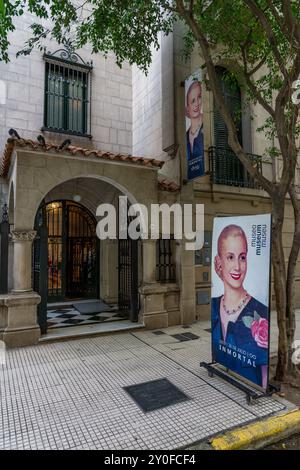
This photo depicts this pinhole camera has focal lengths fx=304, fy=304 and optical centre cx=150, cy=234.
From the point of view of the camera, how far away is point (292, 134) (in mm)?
4641

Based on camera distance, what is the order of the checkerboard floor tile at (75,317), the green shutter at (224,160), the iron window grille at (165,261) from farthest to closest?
the green shutter at (224,160), the iron window grille at (165,261), the checkerboard floor tile at (75,317)

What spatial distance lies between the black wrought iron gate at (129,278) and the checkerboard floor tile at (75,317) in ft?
1.06

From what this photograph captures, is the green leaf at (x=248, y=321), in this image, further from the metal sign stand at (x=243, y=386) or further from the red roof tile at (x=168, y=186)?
the red roof tile at (x=168, y=186)

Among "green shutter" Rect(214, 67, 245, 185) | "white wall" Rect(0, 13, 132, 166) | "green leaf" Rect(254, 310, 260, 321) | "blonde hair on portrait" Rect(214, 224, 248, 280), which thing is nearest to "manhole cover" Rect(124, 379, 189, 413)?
"green leaf" Rect(254, 310, 260, 321)

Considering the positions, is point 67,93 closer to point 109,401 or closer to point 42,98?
point 42,98

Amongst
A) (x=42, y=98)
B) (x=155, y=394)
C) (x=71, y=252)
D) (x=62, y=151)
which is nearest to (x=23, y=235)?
(x=62, y=151)

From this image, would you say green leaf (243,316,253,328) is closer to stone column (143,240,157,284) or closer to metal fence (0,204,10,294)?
stone column (143,240,157,284)

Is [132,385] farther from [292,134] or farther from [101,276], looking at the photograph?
[101,276]

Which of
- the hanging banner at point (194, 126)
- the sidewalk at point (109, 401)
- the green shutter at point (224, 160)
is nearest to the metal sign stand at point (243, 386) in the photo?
the sidewalk at point (109, 401)

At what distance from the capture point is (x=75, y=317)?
8219 mm

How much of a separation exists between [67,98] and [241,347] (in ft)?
30.8

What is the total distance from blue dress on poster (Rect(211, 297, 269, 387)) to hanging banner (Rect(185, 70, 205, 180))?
373 centimetres

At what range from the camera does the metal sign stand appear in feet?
13.1

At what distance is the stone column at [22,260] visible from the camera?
6175 millimetres
